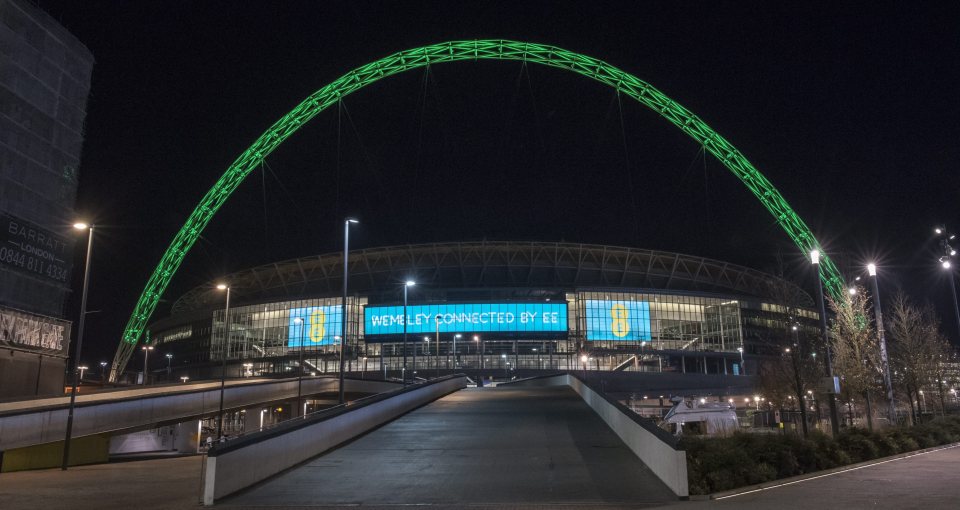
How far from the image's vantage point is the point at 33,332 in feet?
144

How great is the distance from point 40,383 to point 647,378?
56851 mm

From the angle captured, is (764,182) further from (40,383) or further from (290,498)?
(290,498)

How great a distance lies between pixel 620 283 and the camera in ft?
344

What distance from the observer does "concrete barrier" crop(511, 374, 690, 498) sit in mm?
12505

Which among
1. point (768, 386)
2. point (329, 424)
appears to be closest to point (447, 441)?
point (329, 424)

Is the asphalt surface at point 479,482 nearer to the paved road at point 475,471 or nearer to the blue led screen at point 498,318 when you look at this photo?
the paved road at point 475,471

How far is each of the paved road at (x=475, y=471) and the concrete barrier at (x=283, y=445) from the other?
341 millimetres

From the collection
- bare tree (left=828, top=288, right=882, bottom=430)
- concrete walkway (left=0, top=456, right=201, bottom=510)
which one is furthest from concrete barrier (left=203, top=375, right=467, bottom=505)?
bare tree (left=828, top=288, right=882, bottom=430)

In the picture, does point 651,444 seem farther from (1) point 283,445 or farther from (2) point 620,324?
(2) point 620,324

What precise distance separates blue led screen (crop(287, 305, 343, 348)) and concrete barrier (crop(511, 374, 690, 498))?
270 feet

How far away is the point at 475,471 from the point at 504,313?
82984 mm

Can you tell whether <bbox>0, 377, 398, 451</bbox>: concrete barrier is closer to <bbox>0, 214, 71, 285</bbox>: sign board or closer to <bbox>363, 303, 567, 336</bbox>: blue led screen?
<bbox>0, 214, 71, 285</bbox>: sign board

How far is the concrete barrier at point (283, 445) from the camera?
42.4ft

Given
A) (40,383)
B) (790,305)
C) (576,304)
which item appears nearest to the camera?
(790,305)
